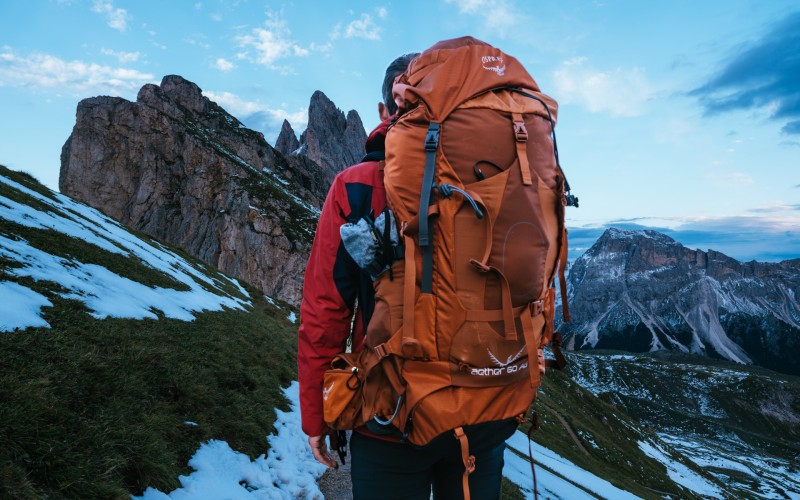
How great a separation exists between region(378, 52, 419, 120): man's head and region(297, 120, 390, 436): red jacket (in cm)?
81

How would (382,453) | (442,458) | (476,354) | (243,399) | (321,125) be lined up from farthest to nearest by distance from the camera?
(321,125) → (243,399) → (442,458) → (382,453) → (476,354)

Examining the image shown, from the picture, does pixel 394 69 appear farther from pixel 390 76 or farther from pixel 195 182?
pixel 195 182

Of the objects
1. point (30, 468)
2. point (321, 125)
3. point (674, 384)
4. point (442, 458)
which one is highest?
point (321, 125)

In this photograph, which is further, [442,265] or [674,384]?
[674,384]

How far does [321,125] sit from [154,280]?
564 feet

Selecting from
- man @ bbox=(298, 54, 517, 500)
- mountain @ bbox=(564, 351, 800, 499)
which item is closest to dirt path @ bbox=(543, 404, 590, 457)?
man @ bbox=(298, 54, 517, 500)

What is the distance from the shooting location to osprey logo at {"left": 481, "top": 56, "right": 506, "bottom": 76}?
282cm

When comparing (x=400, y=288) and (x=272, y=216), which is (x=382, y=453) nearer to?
(x=400, y=288)

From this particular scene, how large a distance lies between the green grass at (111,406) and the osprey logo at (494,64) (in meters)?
5.16

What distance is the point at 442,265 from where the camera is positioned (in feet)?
8.37

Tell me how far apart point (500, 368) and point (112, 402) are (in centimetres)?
538

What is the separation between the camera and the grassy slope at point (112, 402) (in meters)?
3.80

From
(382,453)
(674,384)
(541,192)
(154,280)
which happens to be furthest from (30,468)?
(674,384)

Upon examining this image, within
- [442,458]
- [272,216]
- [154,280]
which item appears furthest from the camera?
[272,216]
